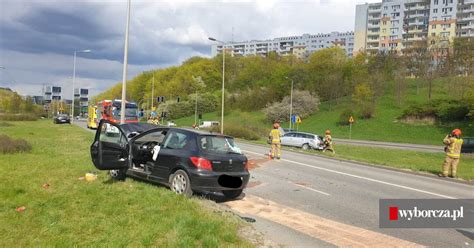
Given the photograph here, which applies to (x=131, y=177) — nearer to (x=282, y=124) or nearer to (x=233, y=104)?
(x=282, y=124)

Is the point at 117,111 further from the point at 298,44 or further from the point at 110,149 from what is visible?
the point at 298,44

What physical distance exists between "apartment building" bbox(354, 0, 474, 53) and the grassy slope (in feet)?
87.4

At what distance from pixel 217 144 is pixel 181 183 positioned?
1.13m

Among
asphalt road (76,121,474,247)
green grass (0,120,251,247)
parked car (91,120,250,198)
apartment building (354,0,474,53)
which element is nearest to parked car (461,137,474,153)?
asphalt road (76,121,474,247)

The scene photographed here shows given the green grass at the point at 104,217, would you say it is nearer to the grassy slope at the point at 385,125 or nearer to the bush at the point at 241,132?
the bush at the point at 241,132

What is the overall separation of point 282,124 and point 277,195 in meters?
60.1

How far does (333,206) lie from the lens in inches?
347

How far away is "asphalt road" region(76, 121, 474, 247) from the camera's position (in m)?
6.38

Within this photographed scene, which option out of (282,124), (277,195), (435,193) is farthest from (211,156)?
(282,124)

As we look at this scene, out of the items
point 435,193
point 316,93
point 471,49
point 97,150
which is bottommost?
point 435,193

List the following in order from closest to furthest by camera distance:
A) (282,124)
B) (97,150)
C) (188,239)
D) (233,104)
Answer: (188,239)
(97,150)
(282,124)
(233,104)

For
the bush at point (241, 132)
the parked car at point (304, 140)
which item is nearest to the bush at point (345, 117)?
the bush at point (241, 132)

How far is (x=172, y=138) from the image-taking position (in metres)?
9.05

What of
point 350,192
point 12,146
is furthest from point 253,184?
point 12,146
